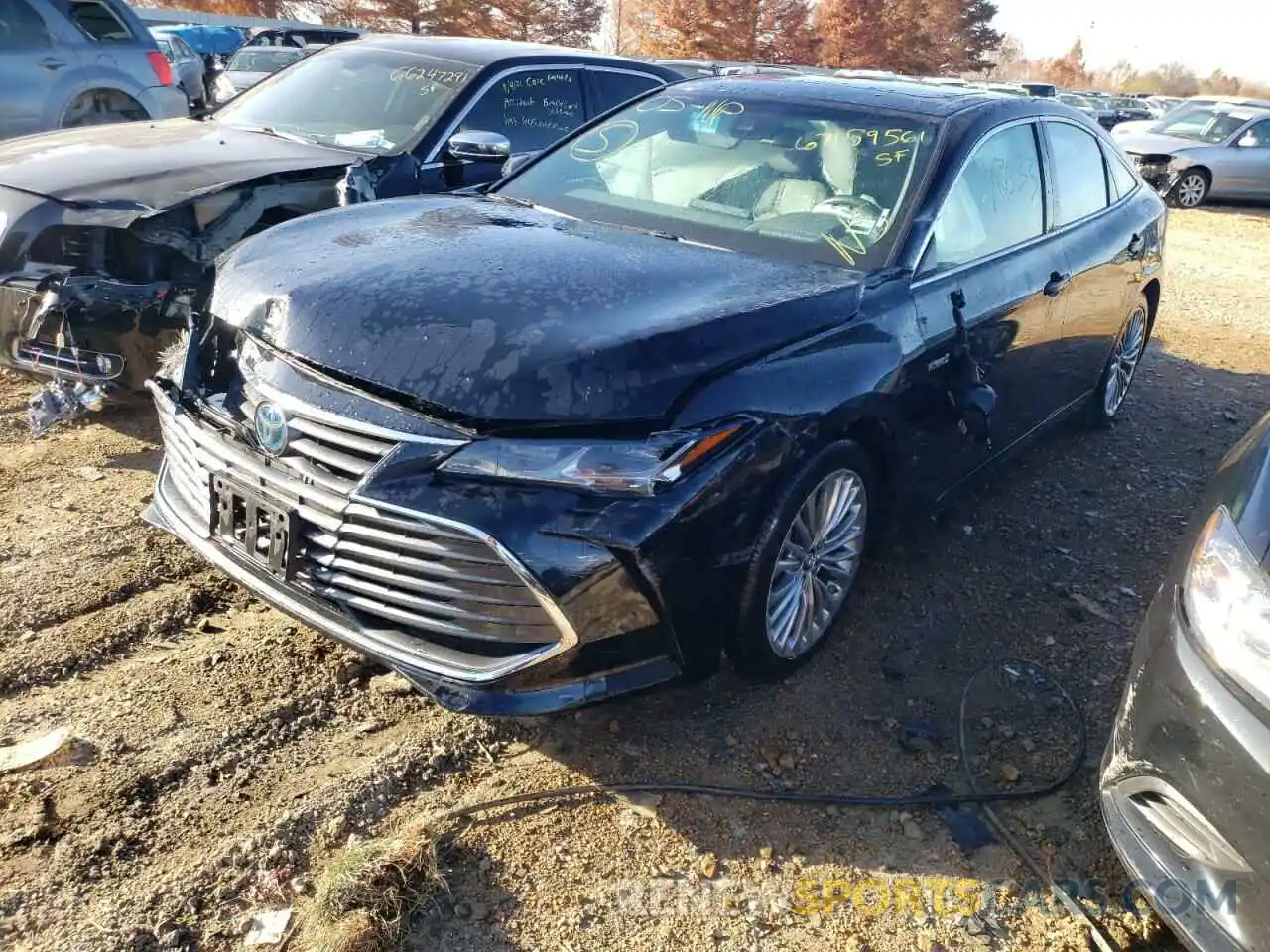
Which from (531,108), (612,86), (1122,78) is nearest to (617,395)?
(531,108)

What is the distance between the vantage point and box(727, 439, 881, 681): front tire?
2.62 meters

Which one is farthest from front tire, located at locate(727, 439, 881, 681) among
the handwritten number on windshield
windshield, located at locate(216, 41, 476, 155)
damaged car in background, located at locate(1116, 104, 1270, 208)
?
damaged car in background, located at locate(1116, 104, 1270, 208)

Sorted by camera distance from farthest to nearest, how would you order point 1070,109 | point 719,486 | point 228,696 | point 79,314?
point 1070,109 < point 79,314 < point 228,696 < point 719,486

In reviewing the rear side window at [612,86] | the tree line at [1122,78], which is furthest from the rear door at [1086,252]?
the tree line at [1122,78]

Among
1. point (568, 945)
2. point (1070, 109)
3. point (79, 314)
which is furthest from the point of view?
point (1070, 109)

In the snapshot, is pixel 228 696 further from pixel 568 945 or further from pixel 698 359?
pixel 698 359

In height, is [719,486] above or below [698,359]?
below

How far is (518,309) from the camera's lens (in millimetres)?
2469

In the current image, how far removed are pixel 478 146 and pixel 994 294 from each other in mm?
2422

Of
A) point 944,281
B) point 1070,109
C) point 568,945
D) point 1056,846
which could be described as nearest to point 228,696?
point 568,945

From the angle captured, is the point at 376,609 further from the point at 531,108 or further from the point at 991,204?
the point at 531,108

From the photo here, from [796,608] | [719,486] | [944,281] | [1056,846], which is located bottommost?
[1056,846]

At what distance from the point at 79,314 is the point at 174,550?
1.13 metres

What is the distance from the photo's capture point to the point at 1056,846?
255 cm
